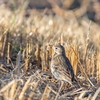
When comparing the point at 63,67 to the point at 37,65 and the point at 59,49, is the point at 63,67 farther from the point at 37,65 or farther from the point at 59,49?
the point at 37,65

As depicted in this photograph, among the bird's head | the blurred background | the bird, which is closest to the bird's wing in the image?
the bird

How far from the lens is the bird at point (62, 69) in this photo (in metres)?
5.88

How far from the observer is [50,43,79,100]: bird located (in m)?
5.88

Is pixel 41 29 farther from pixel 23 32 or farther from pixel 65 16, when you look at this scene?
pixel 65 16

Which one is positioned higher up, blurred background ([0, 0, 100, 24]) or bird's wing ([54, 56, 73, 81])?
blurred background ([0, 0, 100, 24])

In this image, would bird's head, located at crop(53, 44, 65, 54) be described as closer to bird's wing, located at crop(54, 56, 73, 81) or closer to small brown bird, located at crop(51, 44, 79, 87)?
small brown bird, located at crop(51, 44, 79, 87)

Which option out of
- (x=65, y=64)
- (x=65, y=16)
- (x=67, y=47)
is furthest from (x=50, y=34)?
(x=65, y=16)

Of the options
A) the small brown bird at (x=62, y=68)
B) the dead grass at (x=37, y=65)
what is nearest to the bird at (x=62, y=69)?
the small brown bird at (x=62, y=68)

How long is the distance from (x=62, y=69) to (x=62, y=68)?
0.09 feet

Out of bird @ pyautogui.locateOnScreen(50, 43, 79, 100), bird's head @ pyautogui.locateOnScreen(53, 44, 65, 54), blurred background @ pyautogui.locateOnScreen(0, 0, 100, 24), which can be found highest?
blurred background @ pyautogui.locateOnScreen(0, 0, 100, 24)

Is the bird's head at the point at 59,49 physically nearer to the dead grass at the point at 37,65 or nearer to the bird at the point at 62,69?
the bird at the point at 62,69

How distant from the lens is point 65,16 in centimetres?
1555

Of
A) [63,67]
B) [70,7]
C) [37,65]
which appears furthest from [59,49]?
[70,7]

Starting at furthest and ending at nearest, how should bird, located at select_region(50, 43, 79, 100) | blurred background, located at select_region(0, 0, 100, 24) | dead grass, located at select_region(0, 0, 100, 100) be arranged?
1. blurred background, located at select_region(0, 0, 100, 24)
2. bird, located at select_region(50, 43, 79, 100)
3. dead grass, located at select_region(0, 0, 100, 100)
